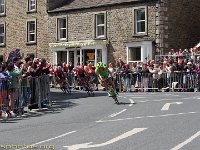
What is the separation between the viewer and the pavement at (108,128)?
10875mm

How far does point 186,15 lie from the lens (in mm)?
39719

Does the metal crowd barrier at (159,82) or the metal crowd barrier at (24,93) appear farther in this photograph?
A: the metal crowd barrier at (159,82)

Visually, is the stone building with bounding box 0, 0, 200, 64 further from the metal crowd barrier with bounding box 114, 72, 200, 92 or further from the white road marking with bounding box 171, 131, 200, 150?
the white road marking with bounding box 171, 131, 200, 150

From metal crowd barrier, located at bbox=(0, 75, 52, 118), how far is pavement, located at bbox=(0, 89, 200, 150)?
0.63m

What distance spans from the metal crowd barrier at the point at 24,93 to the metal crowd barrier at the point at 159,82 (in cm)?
1049

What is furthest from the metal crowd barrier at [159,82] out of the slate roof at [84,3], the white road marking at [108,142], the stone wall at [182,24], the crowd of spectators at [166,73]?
the white road marking at [108,142]

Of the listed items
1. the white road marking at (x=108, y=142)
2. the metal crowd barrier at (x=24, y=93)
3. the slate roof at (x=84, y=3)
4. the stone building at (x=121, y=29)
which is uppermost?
the slate roof at (x=84, y=3)

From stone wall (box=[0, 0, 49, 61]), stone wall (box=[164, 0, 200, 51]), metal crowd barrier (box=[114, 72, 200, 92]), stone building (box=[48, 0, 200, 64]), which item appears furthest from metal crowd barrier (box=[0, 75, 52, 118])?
stone wall (box=[0, 0, 49, 61])

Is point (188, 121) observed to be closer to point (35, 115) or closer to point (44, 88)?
point (35, 115)

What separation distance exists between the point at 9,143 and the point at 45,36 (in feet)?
110

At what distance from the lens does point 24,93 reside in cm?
1842

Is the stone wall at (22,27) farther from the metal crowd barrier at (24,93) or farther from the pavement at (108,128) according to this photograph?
the pavement at (108,128)

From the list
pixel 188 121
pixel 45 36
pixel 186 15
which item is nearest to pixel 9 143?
pixel 188 121

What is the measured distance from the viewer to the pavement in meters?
10.9
